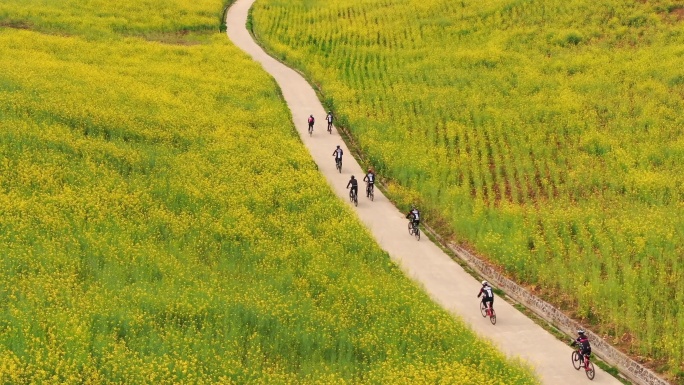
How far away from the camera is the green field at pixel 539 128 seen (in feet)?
77.4

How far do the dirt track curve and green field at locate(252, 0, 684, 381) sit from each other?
4.22ft

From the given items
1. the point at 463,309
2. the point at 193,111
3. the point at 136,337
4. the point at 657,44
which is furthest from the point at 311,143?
the point at 657,44

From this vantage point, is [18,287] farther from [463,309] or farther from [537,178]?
[537,178]

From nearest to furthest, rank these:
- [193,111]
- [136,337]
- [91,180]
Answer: [136,337] → [91,180] → [193,111]

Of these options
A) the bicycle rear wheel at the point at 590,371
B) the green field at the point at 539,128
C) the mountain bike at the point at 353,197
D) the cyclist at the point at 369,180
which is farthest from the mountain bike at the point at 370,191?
the bicycle rear wheel at the point at 590,371

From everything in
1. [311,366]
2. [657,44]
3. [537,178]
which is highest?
[657,44]

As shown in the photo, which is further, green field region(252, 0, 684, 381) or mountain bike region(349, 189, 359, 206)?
mountain bike region(349, 189, 359, 206)

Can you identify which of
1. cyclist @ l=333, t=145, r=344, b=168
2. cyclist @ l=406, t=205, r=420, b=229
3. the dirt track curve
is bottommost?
the dirt track curve

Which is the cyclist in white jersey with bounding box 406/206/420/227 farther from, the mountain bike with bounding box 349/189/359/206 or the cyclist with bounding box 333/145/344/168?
the cyclist with bounding box 333/145/344/168

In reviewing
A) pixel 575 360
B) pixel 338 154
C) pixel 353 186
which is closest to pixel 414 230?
pixel 353 186

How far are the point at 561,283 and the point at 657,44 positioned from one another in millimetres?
30788

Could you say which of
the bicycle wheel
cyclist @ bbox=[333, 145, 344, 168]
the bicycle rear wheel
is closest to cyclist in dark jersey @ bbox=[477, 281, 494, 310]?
the bicycle wheel

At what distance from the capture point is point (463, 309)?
22609 mm

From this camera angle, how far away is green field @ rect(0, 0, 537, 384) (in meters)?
18.7
